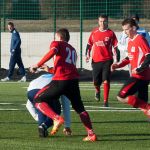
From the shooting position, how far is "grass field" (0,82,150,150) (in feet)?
39.8

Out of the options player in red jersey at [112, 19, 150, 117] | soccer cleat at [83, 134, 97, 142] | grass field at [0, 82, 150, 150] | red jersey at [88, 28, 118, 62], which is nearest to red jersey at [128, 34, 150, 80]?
player in red jersey at [112, 19, 150, 117]

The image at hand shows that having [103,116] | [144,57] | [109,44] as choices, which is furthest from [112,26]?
[144,57]

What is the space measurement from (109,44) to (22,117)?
3802 millimetres

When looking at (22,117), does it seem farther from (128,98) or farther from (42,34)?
(42,34)

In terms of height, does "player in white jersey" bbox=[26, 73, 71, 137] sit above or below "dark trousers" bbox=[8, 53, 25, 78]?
above

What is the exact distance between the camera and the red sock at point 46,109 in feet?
42.1

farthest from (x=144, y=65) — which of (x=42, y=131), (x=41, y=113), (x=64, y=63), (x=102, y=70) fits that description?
(x=102, y=70)

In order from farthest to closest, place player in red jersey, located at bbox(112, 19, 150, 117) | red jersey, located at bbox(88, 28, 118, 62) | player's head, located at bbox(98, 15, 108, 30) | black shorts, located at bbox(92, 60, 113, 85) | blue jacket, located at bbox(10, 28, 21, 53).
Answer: blue jacket, located at bbox(10, 28, 21, 53)
red jersey, located at bbox(88, 28, 118, 62)
black shorts, located at bbox(92, 60, 113, 85)
player's head, located at bbox(98, 15, 108, 30)
player in red jersey, located at bbox(112, 19, 150, 117)

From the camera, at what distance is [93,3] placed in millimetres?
31875

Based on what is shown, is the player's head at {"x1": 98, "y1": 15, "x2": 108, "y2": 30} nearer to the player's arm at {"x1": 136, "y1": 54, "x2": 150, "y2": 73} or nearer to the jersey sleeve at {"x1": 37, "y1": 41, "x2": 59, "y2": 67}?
the player's arm at {"x1": 136, "y1": 54, "x2": 150, "y2": 73}

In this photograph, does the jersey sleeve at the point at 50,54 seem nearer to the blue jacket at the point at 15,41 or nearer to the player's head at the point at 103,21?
the player's head at the point at 103,21

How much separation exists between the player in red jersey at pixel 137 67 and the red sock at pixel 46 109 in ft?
5.73

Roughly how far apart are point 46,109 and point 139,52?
2.09 metres

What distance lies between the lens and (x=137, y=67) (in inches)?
548
